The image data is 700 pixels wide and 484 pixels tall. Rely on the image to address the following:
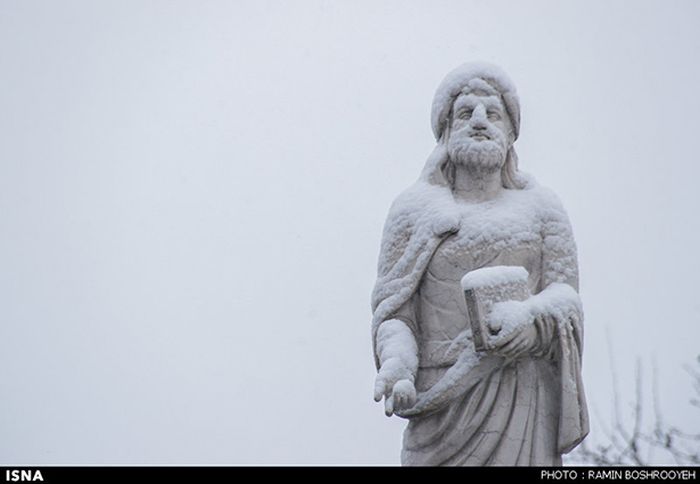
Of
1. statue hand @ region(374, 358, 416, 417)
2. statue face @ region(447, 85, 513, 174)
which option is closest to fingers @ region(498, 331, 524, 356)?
statue hand @ region(374, 358, 416, 417)

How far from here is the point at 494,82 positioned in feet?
37.3

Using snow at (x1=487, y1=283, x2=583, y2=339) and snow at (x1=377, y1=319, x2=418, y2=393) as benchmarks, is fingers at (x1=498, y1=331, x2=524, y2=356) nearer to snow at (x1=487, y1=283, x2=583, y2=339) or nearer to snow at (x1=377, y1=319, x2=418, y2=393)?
snow at (x1=487, y1=283, x2=583, y2=339)

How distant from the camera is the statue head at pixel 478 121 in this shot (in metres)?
11.2

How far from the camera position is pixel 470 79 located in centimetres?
1136

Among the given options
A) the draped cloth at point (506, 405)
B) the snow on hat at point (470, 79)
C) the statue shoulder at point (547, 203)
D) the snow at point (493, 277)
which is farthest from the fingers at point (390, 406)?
the snow on hat at point (470, 79)

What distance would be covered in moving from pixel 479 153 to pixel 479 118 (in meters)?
0.24

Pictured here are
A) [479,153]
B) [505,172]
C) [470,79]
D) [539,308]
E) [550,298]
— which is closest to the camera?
[539,308]

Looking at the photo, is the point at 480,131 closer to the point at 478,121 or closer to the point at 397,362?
the point at 478,121

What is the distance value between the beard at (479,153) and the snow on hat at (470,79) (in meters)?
0.25

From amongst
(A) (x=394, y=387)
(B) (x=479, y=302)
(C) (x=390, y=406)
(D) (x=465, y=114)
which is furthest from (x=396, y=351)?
(D) (x=465, y=114)

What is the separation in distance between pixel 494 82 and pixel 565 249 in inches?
47.9

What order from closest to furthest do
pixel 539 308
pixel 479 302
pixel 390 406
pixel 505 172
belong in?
pixel 479 302, pixel 390 406, pixel 539 308, pixel 505 172

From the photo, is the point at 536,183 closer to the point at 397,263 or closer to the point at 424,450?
the point at 397,263
